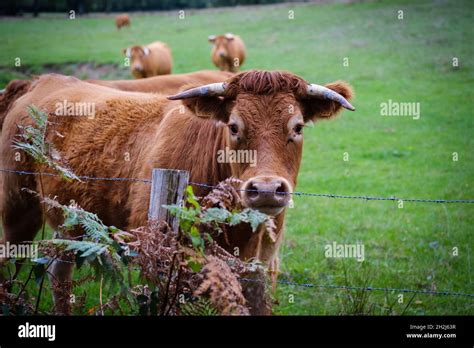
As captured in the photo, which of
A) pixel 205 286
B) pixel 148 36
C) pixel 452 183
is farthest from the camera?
pixel 148 36

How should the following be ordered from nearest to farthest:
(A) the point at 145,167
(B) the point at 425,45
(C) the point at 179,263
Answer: (C) the point at 179,263, (A) the point at 145,167, (B) the point at 425,45

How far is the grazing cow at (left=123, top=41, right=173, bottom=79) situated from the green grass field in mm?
537

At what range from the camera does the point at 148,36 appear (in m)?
30.3

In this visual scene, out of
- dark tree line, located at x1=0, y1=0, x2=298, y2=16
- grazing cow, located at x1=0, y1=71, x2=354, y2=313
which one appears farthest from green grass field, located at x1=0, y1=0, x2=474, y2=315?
grazing cow, located at x1=0, y1=71, x2=354, y2=313

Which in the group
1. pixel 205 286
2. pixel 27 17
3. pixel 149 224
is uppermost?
pixel 27 17

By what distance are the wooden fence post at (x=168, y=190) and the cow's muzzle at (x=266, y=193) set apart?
40 cm

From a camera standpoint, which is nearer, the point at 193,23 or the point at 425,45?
the point at 425,45

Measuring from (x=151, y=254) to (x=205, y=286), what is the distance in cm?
45

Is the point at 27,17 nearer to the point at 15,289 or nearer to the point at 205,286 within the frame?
the point at 15,289

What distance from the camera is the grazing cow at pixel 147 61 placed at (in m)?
21.8

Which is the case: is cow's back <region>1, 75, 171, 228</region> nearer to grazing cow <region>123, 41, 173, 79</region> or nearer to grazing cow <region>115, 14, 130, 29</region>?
grazing cow <region>123, 41, 173, 79</region>

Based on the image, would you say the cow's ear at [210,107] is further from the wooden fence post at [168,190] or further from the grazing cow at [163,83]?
the grazing cow at [163,83]

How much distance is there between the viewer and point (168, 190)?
342 centimetres

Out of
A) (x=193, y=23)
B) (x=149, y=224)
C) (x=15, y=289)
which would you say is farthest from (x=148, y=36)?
(x=149, y=224)
